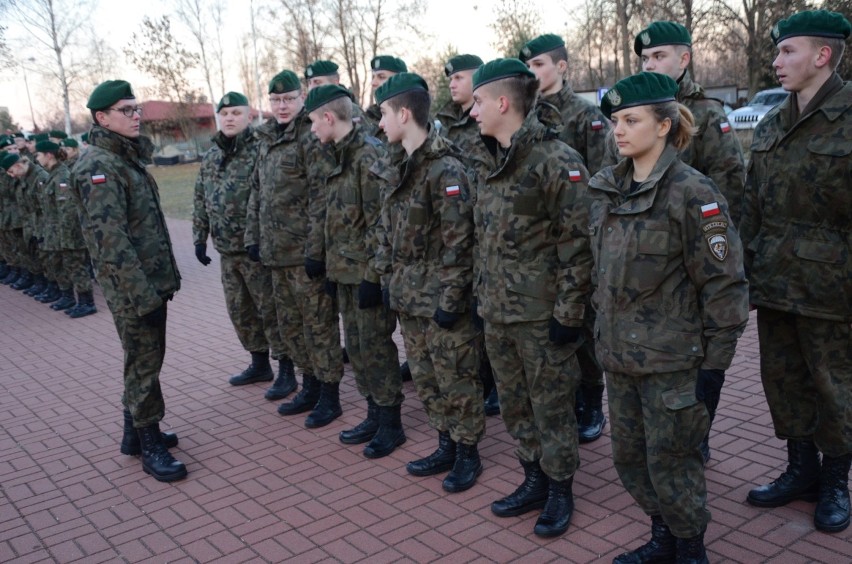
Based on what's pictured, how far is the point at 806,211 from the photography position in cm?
322

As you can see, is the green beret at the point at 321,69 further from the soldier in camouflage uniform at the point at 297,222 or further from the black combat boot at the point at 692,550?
the black combat boot at the point at 692,550

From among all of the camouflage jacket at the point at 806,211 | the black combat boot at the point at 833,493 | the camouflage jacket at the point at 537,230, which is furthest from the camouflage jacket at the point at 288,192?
the black combat boot at the point at 833,493

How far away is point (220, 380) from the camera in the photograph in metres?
6.18

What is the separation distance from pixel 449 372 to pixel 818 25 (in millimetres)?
Result: 2335

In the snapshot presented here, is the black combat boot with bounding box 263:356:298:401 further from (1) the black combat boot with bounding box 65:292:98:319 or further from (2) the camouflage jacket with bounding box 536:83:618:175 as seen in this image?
(1) the black combat boot with bounding box 65:292:98:319


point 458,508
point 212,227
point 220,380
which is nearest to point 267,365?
point 220,380

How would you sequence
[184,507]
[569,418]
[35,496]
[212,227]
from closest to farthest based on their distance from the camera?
[569,418]
[184,507]
[35,496]
[212,227]

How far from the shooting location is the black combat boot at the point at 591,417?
4426mm

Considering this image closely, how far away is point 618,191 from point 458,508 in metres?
1.86

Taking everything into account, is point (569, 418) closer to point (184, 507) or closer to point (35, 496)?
point (184, 507)

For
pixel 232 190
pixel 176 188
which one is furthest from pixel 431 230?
pixel 176 188

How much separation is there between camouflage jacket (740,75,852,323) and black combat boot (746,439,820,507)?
0.75m

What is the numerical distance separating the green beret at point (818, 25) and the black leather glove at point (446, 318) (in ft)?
6.40

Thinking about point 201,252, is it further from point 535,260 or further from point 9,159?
point 9,159
